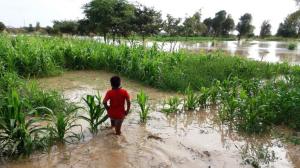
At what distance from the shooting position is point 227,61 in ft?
38.1

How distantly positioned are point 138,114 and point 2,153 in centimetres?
281

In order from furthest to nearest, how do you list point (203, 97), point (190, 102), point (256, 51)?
point (256, 51) → point (203, 97) → point (190, 102)

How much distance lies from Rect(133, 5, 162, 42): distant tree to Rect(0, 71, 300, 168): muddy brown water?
19192 millimetres

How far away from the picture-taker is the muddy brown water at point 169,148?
4.25 metres

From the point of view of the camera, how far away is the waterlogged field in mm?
4352

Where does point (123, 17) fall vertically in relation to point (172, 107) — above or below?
above

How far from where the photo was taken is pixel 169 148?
4789 mm

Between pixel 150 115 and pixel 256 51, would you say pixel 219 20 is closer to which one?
pixel 256 51

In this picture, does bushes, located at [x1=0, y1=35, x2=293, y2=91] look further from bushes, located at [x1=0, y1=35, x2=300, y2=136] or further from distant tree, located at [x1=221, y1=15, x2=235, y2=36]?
distant tree, located at [x1=221, y1=15, x2=235, y2=36]

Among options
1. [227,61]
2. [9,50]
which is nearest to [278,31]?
[227,61]

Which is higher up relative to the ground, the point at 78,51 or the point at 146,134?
the point at 78,51

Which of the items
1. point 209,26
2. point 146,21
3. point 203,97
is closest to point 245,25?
point 209,26

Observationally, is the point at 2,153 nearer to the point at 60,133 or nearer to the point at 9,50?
the point at 60,133

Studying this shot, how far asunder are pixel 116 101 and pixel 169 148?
3.39 feet
